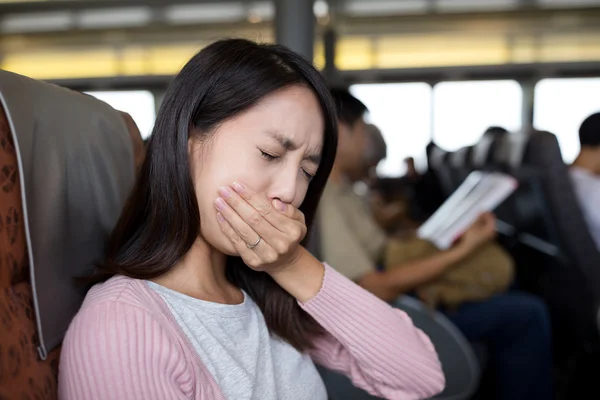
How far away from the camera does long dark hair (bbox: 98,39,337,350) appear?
0.82 metres

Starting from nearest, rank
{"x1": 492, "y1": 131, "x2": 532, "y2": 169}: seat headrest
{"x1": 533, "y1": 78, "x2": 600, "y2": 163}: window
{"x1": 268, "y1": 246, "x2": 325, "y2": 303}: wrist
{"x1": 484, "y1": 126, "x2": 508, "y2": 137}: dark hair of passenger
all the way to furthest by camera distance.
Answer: {"x1": 268, "y1": 246, "x2": 325, "y2": 303}: wrist < {"x1": 492, "y1": 131, "x2": 532, "y2": 169}: seat headrest < {"x1": 484, "y1": 126, "x2": 508, "y2": 137}: dark hair of passenger < {"x1": 533, "y1": 78, "x2": 600, "y2": 163}: window

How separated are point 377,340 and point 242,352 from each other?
24 cm

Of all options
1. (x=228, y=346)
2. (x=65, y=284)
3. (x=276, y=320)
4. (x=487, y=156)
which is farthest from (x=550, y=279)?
(x=65, y=284)

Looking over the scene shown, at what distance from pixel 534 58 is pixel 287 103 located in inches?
265

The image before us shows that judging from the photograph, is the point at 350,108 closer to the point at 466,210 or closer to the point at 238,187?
the point at 466,210

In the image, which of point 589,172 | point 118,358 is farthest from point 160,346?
point 589,172

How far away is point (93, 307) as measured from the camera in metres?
0.72

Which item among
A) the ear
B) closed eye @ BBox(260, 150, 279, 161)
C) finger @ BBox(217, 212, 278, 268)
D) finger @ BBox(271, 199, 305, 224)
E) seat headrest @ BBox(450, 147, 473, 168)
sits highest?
closed eye @ BBox(260, 150, 279, 161)

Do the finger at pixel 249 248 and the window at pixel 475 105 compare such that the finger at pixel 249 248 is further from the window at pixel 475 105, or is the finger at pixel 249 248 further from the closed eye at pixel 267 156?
the window at pixel 475 105

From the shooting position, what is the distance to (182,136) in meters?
0.82

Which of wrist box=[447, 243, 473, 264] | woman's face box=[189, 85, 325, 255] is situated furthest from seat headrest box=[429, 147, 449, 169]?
woman's face box=[189, 85, 325, 255]

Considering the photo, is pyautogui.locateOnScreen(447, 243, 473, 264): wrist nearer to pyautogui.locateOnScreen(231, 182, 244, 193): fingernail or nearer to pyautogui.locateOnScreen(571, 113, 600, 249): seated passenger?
pyautogui.locateOnScreen(571, 113, 600, 249): seated passenger

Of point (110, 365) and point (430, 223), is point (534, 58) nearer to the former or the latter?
point (430, 223)

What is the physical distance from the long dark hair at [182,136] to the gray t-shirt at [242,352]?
6cm
